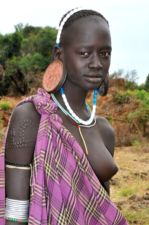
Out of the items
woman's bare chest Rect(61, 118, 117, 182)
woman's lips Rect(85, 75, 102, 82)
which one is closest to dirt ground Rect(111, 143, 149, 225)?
woman's bare chest Rect(61, 118, 117, 182)

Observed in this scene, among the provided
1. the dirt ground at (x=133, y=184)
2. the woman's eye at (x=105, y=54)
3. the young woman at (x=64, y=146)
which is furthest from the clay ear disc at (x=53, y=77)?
the dirt ground at (x=133, y=184)

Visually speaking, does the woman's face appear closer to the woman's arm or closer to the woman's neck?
the woman's neck

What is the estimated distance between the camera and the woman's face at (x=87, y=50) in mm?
1405

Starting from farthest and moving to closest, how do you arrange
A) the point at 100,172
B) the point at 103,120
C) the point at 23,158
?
the point at 103,120, the point at 100,172, the point at 23,158

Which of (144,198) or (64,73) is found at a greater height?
(64,73)

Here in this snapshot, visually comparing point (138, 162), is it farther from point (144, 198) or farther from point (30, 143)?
point (30, 143)

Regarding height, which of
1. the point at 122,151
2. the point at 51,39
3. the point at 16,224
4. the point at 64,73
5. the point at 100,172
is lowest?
the point at 122,151

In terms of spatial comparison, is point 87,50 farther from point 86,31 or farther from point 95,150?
point 95,150

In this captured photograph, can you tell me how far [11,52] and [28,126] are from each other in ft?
82.2

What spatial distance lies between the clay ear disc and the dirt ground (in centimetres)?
373

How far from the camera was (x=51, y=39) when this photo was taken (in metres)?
25.2

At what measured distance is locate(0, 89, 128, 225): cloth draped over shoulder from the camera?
4.34ft

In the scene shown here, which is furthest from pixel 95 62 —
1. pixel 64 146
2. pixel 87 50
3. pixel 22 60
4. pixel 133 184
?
pixel 22 60

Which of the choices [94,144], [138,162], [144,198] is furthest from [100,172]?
[138,162]
